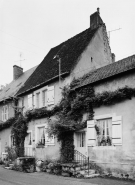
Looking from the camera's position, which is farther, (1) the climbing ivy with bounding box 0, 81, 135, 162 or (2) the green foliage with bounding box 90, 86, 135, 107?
(1) the climbing ivy with bounding box 0, 81, 135, 162

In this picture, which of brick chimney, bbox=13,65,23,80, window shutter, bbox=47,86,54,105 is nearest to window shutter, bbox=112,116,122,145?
window shutter, bbox=47,86,54,105

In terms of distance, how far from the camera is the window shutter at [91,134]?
12.8 m

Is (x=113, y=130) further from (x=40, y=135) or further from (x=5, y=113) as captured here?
(x=5, y=113)

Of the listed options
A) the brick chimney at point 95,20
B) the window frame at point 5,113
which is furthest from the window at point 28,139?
the brick chimney at point 95,20

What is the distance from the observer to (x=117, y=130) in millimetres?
11688

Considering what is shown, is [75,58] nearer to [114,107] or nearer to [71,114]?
[71,114]

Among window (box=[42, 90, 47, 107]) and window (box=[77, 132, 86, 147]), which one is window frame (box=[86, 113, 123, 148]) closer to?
window (box=[77, 132, 86, 147])

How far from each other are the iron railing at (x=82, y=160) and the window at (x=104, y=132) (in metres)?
1.10

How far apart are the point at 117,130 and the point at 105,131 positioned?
0.98 meters

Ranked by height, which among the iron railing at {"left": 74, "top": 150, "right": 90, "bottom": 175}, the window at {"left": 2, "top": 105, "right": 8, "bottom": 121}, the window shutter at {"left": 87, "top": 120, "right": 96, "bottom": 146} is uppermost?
the window at {"left": 2, "top": 105, "right": 8, "bottom": 121}

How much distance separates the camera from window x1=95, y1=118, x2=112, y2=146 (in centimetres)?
1233

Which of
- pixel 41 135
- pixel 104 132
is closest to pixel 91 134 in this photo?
pixel 104 132

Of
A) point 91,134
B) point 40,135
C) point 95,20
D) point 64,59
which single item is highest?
point 95,20

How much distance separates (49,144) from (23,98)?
5231 millimetres
